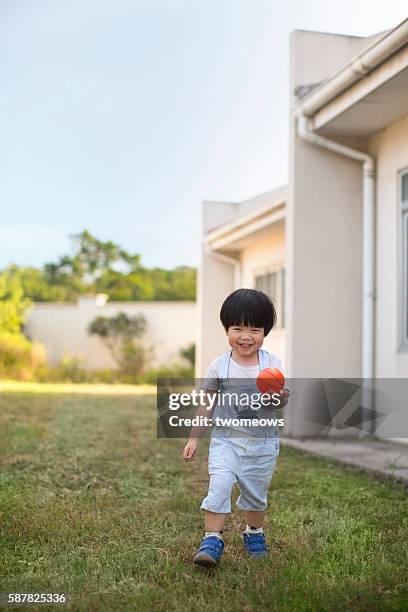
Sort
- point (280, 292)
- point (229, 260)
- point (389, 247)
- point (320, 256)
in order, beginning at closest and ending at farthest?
point (389, 247) → point (320, 256) → point (280, 292) → point (229, 260)

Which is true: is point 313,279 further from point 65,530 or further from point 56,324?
point 56,324

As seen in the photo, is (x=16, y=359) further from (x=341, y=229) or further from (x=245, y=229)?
(x=341, y=229)

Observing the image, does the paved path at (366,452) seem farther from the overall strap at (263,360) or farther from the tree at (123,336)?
the tree at (123,336)

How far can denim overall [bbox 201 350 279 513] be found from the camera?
10.7 feet

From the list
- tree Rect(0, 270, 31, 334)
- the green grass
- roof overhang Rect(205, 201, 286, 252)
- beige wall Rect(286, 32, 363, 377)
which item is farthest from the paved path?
tree Rect(0, 270, 31, 334)

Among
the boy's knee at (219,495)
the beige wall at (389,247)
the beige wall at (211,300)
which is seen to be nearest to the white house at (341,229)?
the beige wall at (389,247)

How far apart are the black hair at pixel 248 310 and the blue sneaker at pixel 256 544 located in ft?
2.89

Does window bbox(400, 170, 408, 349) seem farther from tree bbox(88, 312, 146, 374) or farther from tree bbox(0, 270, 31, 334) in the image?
tree bbox(0, 270, 31, 334)

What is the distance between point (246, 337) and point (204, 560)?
0.88m

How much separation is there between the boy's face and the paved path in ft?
7.46

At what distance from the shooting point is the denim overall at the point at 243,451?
327cm

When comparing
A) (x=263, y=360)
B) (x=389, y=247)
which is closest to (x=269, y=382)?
(x=263, y=360)

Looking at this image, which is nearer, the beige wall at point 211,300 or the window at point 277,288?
the window at point 277,288

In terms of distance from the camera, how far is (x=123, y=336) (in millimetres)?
22562
